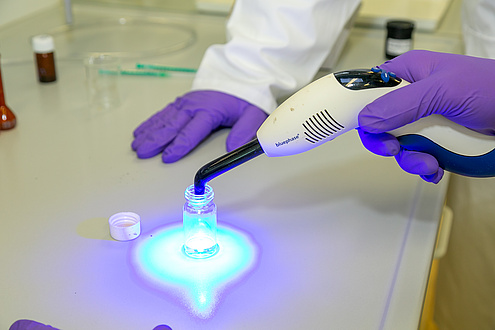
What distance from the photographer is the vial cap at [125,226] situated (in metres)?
0.87

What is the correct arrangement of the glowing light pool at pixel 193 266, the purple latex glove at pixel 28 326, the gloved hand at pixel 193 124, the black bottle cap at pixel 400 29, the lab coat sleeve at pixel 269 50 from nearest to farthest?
the purple latex glove at pixel 28 326
the glowing light pool at pixel 193 266
the gloved hand at pixel 193 124
the lab coat sleeve at pixel 269 50
the black bottle cap at pixel 400 29

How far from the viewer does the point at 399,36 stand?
153 centimetres

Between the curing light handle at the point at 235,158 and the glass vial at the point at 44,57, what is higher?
the curing light handle at the point at 235,158

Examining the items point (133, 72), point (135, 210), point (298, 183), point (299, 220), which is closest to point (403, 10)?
point (133, 72)

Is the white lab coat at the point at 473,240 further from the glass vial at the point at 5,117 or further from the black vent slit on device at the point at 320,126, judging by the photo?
the glass vial at the point at 5,117

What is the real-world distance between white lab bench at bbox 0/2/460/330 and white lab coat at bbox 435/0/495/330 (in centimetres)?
43

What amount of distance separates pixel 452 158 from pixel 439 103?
11 cm

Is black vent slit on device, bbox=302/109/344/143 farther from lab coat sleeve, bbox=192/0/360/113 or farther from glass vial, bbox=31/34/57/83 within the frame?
glass vial, bbox=31/34/57/83

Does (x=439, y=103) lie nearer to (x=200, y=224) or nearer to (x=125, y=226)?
(x=200, y=224)

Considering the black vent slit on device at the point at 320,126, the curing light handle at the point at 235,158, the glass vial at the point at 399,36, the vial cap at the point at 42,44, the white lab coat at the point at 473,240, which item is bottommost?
the white lab coat at the point at 473,240

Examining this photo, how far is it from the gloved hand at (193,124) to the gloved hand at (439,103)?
0.40 meters

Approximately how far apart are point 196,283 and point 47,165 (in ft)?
1.48

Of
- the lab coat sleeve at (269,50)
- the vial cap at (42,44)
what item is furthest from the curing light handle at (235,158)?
the vial cap at (42,44)

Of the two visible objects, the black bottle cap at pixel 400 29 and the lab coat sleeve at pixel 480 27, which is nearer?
the lab coat sleeve at pixel 480 27
